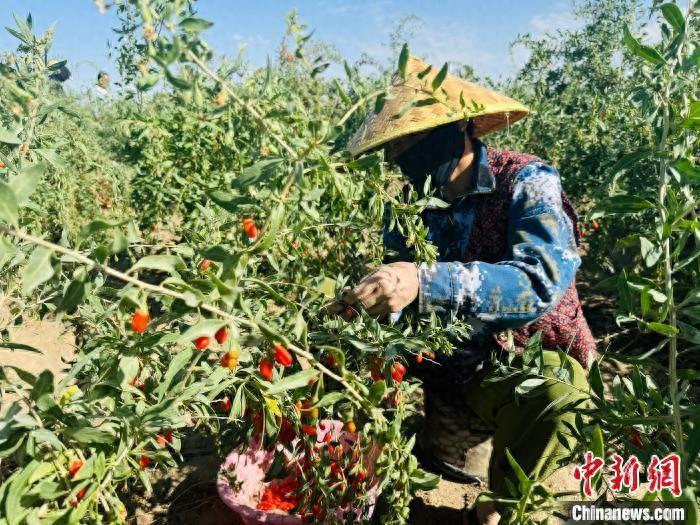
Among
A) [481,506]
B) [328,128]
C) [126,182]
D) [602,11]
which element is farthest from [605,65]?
[328,128]

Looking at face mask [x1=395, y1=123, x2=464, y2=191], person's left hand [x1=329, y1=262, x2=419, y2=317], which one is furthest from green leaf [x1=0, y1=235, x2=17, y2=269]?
face mask [x1=395, y1=123, x2=464, y2=191]

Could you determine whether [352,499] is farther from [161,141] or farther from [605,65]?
[605,65]

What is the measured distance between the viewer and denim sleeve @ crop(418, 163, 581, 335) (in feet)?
5.55

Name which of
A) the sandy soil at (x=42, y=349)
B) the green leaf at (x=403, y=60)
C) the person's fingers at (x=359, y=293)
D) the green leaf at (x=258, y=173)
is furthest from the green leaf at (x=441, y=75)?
the sandy soil at (x=42, y=349)

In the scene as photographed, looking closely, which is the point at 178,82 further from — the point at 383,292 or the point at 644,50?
the point at 383,292

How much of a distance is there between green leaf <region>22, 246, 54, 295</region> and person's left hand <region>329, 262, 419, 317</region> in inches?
34.8

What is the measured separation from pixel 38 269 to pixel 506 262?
1421 millimetres

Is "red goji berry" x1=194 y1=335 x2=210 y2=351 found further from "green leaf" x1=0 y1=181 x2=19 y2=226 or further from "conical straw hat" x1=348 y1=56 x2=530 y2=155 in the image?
"conical straw hat" x1=348 y1=56 x2=530 y2=155

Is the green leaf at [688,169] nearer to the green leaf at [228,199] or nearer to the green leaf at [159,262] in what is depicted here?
the green leaf at [228,199]

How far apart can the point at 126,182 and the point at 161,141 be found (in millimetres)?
1624

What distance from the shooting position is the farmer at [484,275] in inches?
65.9

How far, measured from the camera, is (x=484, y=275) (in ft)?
5.65

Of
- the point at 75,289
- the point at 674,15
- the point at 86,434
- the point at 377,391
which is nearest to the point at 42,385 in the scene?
the point at 86,434

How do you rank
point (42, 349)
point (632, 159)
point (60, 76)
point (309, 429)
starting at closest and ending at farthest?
1. point (632, 159)
2. point (309, 429)
3. point (60, 76)
4. point (42, 349)
